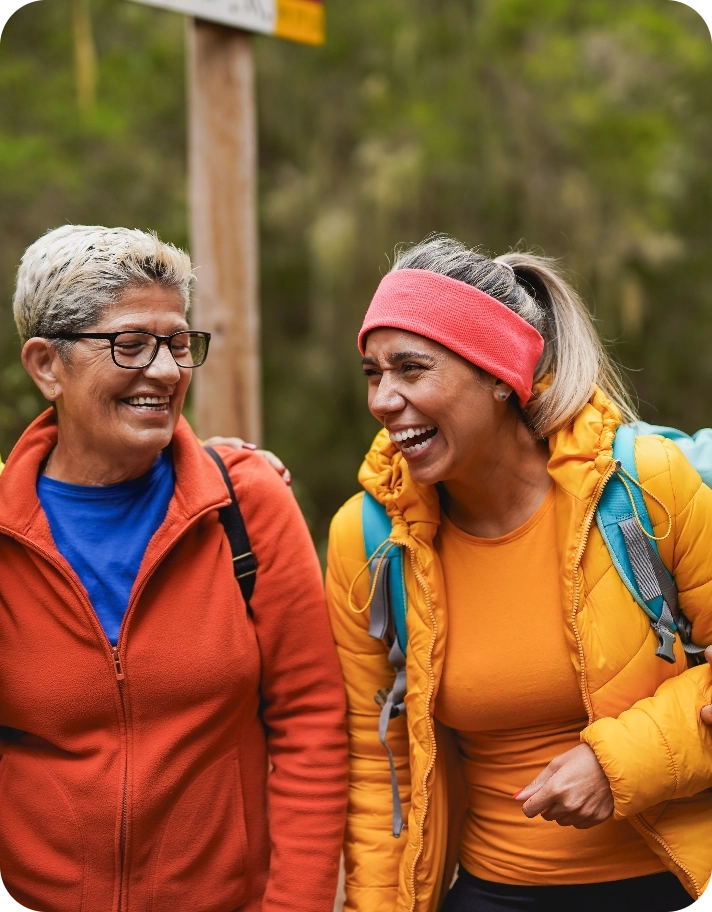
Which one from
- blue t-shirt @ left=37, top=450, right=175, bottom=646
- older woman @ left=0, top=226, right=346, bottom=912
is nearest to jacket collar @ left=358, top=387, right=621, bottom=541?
older woman @ left=0, top=226, right=346, bottom=912

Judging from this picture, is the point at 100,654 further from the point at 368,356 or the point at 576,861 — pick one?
the point at 576,861

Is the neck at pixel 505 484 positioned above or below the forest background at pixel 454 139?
below

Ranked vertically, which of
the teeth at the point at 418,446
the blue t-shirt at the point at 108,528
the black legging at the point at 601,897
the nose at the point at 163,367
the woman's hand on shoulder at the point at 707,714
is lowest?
the black legging at the point at 601,897

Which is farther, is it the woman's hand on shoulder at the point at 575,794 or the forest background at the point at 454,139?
the forest background at the point at 454,139

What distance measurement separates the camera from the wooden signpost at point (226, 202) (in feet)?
11.5

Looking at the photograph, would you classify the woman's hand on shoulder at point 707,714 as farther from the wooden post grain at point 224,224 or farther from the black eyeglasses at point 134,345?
the wooden post grain at point 224,224

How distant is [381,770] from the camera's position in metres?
2.48

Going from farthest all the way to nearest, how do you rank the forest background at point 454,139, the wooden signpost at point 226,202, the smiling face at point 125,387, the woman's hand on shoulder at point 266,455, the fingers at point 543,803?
the forest background at point 454,139 → the wooden signpost at point 226,202 → the woman's hand on shoulder at point 266,455 → the smiling face at point 125,387 → the fingers at point 543,803

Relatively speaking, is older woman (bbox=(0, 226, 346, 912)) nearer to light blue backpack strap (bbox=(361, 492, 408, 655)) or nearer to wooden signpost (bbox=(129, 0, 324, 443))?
light blue backpack strap (bbox=(361, 492, 408, 655))

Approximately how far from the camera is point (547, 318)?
8.27 ft

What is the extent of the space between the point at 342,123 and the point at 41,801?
828 centimetres

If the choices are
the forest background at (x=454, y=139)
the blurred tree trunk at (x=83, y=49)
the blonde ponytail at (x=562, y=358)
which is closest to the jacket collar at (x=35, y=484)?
the blonde ponytail at (x=562, y=358)

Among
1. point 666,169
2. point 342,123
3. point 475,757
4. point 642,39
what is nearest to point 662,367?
point 666,169

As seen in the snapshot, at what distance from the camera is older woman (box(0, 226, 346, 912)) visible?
7.26ft
